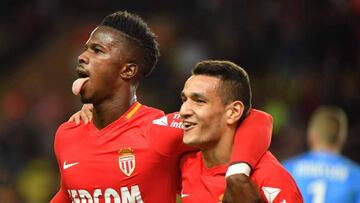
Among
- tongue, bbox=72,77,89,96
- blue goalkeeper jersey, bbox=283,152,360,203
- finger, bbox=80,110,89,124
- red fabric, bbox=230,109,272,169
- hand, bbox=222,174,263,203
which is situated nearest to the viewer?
hand, bbox=222,174,263,203

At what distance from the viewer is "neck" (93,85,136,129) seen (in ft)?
15.8

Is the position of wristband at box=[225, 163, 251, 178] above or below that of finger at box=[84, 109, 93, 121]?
below

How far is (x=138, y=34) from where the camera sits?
15.8 ft

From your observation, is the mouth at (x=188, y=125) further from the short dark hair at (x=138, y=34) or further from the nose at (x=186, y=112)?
the short dark hair at (x=138, y=34)

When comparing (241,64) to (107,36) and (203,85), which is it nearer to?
(107,36)

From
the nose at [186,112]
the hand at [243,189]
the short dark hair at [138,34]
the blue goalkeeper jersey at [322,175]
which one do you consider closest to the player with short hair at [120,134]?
the short dark hair at [138,34]

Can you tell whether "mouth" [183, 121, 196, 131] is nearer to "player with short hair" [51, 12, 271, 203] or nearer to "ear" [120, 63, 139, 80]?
"player with short hair" [51, 12, 271, 203]

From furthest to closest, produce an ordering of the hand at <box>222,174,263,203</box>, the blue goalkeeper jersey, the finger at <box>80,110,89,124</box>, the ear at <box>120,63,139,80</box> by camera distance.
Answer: the blue goalkeeper jersey, the finger at <box>80,110,89,124</box>, the ear at <box>120,63,139,80</box>, the hand at <box>222,174,263,203</box>

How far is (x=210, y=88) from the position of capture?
4.50 metres

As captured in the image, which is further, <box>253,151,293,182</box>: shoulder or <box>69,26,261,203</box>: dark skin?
<box>69,26,261,203</box>: dark skin

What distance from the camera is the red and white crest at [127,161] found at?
15.3ft

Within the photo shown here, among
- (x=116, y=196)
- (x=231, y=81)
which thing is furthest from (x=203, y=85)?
(x=116, y=196)

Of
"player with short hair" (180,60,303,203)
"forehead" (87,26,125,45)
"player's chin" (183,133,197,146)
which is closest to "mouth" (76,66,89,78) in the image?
"forehead" (87,26,125,45)

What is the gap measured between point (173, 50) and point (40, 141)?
2.28m
